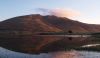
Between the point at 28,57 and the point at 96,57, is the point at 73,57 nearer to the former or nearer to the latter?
the point at 96,57

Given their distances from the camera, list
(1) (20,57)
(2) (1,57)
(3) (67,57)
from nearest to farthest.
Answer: (2) (1,57), (1) (20,57), (3) (67,57)

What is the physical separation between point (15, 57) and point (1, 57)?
244cm

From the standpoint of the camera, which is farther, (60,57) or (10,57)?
(60,57)

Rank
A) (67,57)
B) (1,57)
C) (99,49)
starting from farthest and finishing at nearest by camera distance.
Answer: (99,49) → (67,57) → (1,57)

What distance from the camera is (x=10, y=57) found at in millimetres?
32750

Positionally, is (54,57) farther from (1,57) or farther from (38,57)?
(1,57)

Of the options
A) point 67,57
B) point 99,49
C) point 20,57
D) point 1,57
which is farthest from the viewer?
point 99,49

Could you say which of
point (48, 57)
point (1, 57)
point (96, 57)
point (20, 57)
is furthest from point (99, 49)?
point (1, 57)

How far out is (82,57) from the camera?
35.6 metres

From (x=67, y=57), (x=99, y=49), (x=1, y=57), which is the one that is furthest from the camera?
(x=99, y=49)

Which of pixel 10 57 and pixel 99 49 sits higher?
pixel 10 57

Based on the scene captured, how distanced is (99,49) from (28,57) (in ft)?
58.2

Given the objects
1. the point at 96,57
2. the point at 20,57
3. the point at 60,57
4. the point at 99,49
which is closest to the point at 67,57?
the point at 60,57

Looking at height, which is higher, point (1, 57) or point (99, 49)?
point (1, 57)
